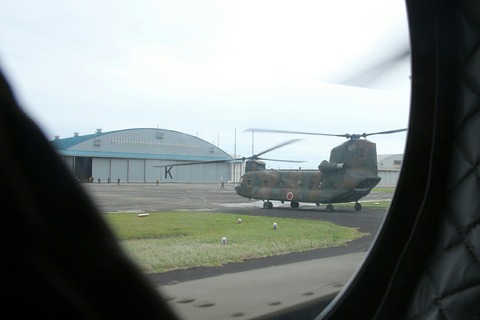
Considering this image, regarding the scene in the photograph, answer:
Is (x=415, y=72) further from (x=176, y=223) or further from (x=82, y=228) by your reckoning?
(x=82, y=228)

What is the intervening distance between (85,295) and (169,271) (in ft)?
2.20

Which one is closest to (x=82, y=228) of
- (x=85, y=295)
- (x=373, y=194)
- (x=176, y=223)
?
(x=85, y=295)

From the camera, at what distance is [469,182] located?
58.4 inches

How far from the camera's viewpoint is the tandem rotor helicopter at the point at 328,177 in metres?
2.45

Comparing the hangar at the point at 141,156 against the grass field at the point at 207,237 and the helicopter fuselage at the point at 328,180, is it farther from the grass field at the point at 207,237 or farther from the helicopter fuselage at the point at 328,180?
the helicopter fuselage at the point at 328,180

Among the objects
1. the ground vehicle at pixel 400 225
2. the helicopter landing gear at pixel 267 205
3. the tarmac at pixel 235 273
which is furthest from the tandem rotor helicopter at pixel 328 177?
the ground vehicle at pixel 400 225

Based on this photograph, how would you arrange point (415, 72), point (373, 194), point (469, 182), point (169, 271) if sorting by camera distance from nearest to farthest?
point (469, 182)
point (169, 271)
point (415, 72)
point (373, 194)

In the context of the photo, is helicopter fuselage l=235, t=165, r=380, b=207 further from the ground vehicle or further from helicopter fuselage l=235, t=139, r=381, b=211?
the ground vehicle

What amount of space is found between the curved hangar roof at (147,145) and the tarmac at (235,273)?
0.39ft

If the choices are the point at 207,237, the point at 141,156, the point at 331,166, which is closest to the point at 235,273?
the point at 207,237

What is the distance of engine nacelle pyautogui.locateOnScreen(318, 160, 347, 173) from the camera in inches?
102

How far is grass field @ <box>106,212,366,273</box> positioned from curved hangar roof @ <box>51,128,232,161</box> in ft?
0.74

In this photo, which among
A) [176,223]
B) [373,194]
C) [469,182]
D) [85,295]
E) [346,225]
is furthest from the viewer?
[346,225]

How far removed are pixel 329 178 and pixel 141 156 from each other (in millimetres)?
1620
